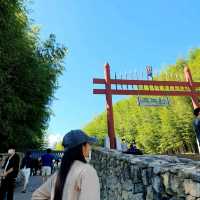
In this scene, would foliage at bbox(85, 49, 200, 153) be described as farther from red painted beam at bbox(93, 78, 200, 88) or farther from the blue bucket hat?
the blue bucket hat

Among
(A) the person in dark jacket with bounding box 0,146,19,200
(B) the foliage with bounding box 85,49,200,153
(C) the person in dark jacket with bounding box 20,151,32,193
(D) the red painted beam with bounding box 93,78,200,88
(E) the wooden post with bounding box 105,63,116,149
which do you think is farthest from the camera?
(B) the foliage with bounding box 85,49,200,153

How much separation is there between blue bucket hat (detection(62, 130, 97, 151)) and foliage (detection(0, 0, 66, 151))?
9.10 m

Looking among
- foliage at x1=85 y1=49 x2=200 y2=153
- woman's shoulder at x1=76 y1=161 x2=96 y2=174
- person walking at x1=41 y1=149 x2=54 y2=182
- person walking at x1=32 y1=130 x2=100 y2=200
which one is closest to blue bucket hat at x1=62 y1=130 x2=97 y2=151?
person walking at x1=32 y1=130 x2=100 y2=200

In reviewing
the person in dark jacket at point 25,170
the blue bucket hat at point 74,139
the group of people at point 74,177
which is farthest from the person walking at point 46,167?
the blue bucket hat at point 74,139

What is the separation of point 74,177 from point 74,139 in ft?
0.90

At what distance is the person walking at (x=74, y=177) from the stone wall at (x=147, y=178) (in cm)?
159

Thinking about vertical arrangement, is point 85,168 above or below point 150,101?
below

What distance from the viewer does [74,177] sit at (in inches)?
62.6

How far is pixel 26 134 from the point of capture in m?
12.7

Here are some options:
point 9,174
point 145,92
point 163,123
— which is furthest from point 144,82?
point 163,123

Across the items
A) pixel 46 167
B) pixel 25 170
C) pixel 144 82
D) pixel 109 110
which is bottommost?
pixel 25 170

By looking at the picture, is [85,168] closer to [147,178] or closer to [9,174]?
[147,178]

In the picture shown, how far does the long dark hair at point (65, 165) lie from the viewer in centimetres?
160

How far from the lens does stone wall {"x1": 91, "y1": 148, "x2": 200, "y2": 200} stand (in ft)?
9.91
